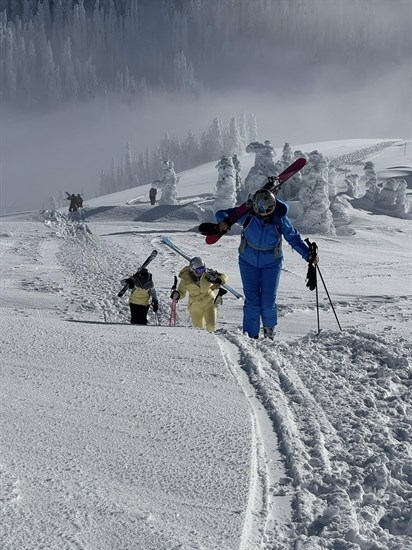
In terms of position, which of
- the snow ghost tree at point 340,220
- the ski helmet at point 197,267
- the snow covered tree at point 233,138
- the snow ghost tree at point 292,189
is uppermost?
the snow covered tree at point 233,138

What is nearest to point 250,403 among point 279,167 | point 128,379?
point 128,379

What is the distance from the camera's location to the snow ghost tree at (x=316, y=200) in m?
34.0

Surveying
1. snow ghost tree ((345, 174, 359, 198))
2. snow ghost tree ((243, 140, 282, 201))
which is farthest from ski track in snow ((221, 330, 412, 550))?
snow ghost tree ((345, 174, 359, 198))

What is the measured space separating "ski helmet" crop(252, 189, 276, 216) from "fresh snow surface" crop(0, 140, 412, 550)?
5.29 feet

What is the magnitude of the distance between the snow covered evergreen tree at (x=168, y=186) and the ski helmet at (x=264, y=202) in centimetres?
3843

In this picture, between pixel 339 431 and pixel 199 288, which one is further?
pixel 199 288

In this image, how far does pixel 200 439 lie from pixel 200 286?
5.33m

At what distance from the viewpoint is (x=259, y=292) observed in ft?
25.6

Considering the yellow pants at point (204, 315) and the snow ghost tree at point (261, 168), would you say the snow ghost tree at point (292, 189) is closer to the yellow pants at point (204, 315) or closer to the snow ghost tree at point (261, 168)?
the snow ghost tree at point (261, 168)

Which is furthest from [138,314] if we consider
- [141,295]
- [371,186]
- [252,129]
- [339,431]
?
[252,129]

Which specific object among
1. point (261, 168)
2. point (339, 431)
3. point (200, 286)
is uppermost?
point (261, 168)

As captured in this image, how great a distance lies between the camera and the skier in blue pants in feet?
24.7

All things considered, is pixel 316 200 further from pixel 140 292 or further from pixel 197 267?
pixel 197 267

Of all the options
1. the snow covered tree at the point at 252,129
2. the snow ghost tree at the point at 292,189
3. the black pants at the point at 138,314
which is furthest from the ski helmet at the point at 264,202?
the snow covered tree at the point at 252,129
